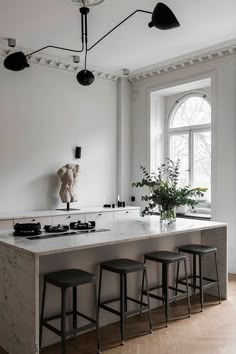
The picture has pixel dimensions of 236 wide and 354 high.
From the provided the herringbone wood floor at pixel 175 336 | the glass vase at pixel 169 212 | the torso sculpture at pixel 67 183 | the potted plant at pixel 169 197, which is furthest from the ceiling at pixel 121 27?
the herringbone wood floor at pixel 175 336

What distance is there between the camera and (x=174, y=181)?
13.9ft

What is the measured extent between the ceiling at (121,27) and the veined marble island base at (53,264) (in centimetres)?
241

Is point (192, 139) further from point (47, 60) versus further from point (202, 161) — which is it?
point (47, 60)

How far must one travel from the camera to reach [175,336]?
10.8ft

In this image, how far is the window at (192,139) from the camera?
6.12 m

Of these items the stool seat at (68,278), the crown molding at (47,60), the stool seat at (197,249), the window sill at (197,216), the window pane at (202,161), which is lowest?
the stool seat at (68,278)

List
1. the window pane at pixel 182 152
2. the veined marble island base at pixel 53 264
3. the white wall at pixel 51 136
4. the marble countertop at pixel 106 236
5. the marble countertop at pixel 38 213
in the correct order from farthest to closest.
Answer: the window pane at pixel 182 152, the white wall at pixel 51 136, the marble countertop at pixel 38 213, the marble countertop at pixel 106 236, the veined marble island base at pixel 53 264

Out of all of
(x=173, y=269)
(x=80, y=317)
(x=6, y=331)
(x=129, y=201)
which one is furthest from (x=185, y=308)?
(x=129, y=201)

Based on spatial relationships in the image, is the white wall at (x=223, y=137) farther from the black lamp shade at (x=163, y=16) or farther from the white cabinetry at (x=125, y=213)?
the black lamp shade at (x=163, y=16)

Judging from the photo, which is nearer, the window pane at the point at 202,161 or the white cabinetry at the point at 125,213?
the white cabinetry at the point at 125,213

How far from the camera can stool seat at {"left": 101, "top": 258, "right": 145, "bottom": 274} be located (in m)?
3.20

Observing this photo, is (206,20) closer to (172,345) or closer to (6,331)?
(172,345)

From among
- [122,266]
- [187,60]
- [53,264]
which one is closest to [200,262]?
[122,266]

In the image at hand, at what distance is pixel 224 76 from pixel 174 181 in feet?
6.83
